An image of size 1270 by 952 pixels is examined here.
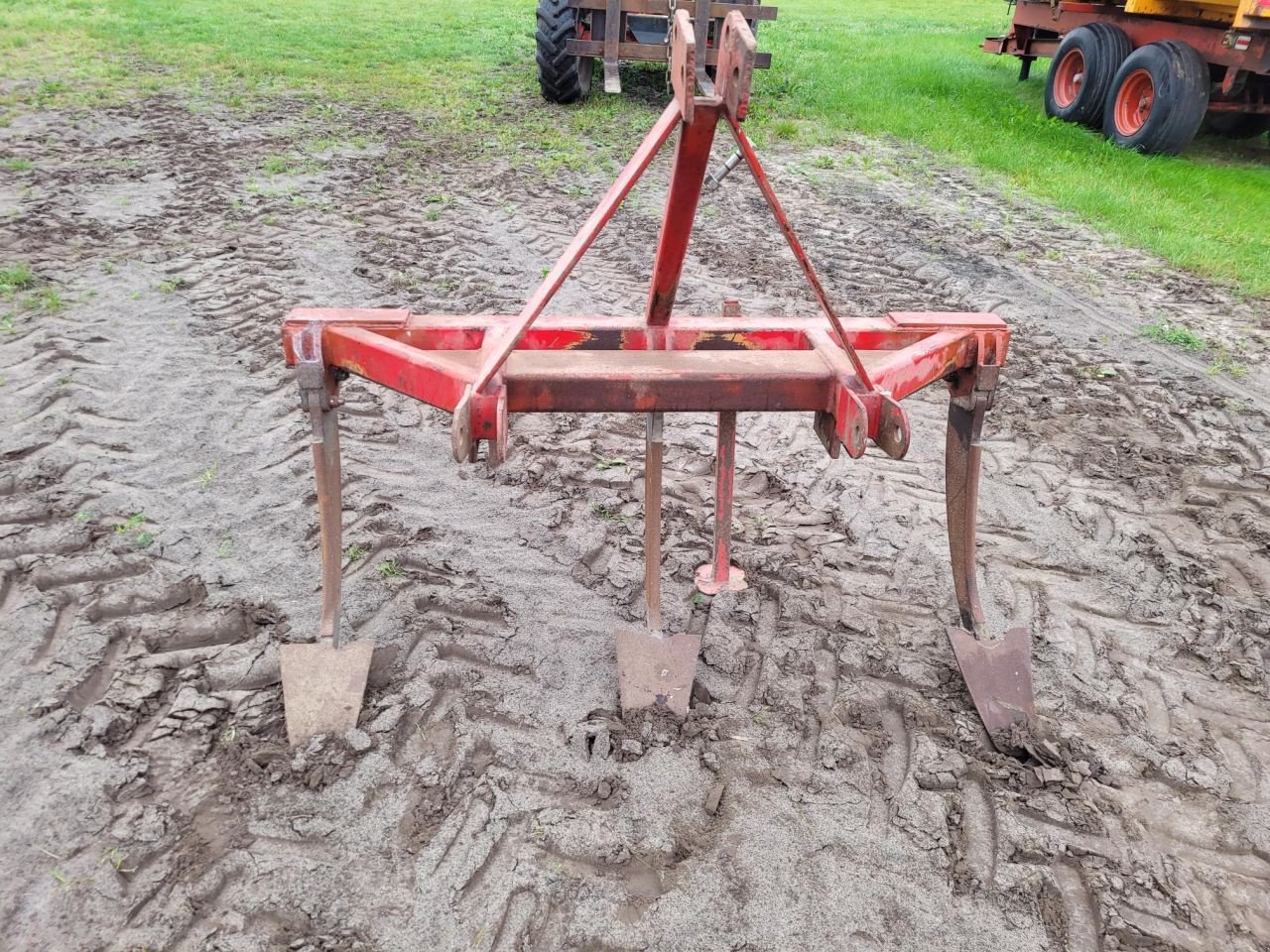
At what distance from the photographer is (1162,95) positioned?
8.15m

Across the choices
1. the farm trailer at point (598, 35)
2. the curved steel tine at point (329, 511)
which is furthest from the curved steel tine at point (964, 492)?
the farm trailer at point (598, 35)

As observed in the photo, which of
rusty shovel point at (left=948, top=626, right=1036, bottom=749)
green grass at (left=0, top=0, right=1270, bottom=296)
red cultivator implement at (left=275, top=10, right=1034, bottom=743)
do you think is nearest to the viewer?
red cultivator implement at (left=275, top=10, right=1034, bottom=743)

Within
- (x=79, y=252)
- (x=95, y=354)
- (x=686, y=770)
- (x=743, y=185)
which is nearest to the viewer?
(x=686, y=770)

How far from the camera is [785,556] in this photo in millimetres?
3311

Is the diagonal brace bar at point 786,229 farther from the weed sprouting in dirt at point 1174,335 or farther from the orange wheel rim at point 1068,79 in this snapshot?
the orange wheel rim at point 1068,79

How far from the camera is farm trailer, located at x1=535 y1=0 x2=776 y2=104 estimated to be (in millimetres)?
8836

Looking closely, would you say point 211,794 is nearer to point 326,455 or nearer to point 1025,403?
point 326,455

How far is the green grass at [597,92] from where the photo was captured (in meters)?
7.39

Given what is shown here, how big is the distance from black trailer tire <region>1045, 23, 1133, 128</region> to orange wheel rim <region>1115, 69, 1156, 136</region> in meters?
0.18

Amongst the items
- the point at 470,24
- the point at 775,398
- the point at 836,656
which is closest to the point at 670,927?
the point at 836,656

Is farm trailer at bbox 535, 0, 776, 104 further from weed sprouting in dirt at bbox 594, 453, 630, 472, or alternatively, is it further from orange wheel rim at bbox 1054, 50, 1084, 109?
weed sprouting in dirt at bbox 594, 453, 630, 472

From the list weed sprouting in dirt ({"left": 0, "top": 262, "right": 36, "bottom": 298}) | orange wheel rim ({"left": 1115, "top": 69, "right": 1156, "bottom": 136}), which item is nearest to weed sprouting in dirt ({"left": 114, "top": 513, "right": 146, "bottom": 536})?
weed sprouting in dirt ({"left": 0, "top": 262, "right": 36, "bottom": 298})

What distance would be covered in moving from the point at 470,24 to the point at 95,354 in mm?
11669

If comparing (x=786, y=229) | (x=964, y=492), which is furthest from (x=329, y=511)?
(x=964, y=492)
